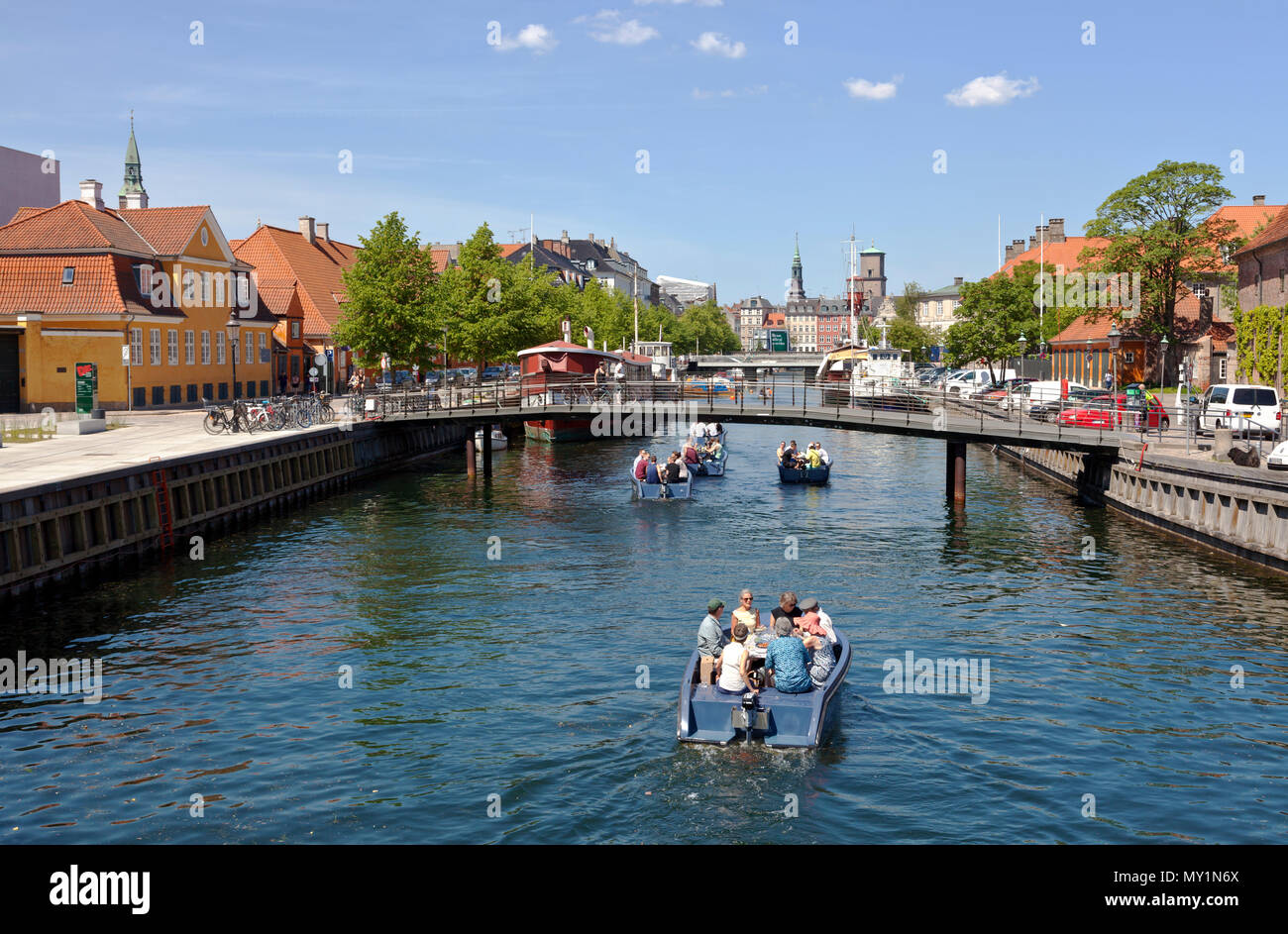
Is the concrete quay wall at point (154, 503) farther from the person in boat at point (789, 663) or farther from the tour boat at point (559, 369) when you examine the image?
the person in boat at point (789, 663)

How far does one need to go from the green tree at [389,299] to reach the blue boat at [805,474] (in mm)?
27980

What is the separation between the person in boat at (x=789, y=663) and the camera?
16797 mm

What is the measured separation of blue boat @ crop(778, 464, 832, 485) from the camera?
50.0 m

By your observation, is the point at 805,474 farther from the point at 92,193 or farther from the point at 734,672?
the point at 92,193

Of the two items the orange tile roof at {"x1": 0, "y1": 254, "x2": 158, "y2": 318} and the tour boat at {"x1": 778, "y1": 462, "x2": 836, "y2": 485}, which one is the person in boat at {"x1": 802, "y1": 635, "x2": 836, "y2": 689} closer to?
the tour boat at {"x1": 778, "y1": 462, "x2": 836, "y2": 485}

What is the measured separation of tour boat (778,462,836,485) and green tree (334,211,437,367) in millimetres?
27981

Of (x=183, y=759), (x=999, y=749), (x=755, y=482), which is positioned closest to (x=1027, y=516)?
(x=755, y=482)

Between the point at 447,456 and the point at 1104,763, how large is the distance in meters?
53.4

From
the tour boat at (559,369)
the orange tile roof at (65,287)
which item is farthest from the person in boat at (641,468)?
the orange tile roof at (65,287)

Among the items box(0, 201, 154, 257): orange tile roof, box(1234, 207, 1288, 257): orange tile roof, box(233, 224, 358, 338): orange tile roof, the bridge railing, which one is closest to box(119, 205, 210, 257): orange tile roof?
box(0, 201, 154, 257): orange tile roof

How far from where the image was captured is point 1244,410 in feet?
136

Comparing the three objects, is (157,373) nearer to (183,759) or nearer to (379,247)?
(379,247)
